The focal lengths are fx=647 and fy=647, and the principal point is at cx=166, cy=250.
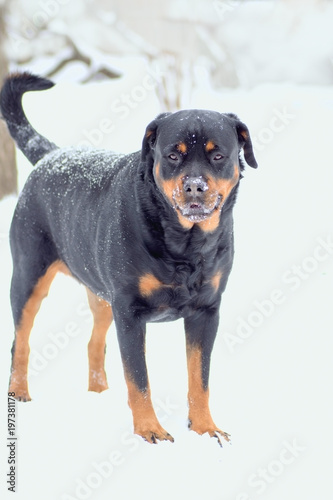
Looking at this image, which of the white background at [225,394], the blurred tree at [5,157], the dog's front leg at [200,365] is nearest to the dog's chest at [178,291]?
the dog's front leg at [200,365]

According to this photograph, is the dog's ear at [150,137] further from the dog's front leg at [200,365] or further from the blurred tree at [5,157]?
the blurred tree at [5,157]

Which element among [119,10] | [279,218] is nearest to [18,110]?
[279,218]

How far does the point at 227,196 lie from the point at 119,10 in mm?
13551

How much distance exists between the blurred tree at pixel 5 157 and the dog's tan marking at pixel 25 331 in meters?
4.84

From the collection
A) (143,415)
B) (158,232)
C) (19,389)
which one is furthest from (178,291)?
(19,389)

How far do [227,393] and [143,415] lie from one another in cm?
83

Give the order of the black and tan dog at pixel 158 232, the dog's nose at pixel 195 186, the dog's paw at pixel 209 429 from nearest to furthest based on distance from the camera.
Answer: the dog's nose at pixel 195 186
the black and tan dog at pixel 158 232
the dog's paw at pixel 209 429

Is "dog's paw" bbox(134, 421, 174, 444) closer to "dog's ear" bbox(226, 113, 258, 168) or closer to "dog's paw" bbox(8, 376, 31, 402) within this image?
"dog's paw" bbox(8, 376, 31, 402)

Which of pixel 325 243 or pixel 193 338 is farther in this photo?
pixel 325 243

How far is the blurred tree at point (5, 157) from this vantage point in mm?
8148

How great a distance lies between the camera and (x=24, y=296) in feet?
12.1

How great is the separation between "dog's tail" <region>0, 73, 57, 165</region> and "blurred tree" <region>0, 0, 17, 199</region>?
4147 mm

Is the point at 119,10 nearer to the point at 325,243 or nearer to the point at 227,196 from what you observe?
the point at 325,243

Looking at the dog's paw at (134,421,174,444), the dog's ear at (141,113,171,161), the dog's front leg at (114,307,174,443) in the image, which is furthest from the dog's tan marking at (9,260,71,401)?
the dog's ear at (141,113,171,161)
